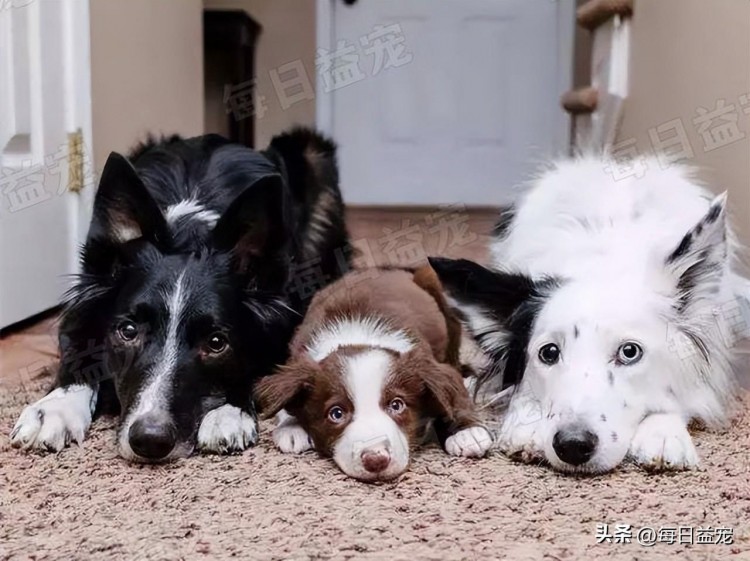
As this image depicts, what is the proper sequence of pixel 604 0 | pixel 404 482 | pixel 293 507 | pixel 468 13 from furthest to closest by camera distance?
pixel 468 13, pixel 604 0, pixel 404 482, pixel 293 507

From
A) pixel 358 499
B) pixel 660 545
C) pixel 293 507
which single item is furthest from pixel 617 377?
pixel 293 507

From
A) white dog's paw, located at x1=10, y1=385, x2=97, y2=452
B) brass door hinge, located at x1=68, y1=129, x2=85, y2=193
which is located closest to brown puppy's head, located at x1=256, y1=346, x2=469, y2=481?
white dog's paw, located at x1=10, y1=385, x2=97, y2=452

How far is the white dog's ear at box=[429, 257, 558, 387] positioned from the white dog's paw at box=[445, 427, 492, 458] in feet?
0.55

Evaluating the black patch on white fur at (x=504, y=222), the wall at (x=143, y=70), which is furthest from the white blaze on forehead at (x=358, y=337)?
the wall at (x=143, y=70)

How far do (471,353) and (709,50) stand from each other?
4.17ft

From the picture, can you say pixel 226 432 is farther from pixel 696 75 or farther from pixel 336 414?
pixel 696 75

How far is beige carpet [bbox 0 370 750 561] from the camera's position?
1.13m

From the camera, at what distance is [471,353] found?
2.23m

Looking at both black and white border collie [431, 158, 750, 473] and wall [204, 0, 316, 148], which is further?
wall [204, 0, 316, 148]

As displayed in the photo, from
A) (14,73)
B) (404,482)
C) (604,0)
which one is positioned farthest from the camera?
(604,0)

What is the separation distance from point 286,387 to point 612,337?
23.2 inches

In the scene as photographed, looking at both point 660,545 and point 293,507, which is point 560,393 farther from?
point 293,507

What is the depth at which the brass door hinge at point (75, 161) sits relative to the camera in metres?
2.72

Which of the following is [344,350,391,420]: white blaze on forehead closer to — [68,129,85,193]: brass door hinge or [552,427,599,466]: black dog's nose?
[552,427,599,466]: black dog's nose
